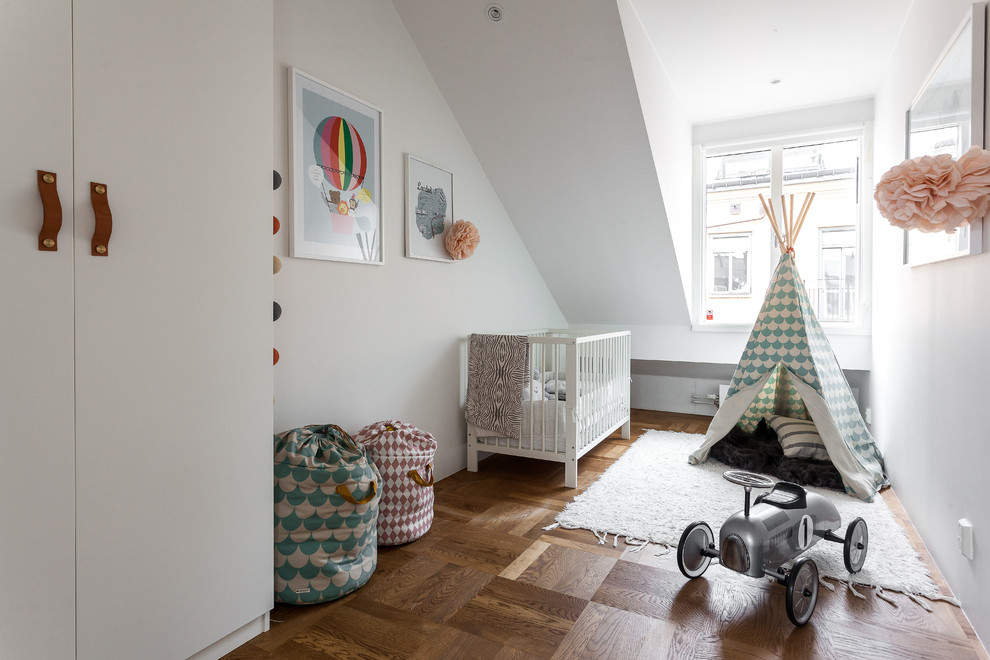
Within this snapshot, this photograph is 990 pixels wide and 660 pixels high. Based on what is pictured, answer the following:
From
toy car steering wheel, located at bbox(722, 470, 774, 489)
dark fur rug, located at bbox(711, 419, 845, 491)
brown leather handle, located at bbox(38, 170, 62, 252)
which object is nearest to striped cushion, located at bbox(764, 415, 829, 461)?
dark fur rug, located at bbox(711, 419, 845, 491)

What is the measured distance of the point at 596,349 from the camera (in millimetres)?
3305

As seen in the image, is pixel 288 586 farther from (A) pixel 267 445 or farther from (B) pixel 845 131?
(B) pixel 845 131

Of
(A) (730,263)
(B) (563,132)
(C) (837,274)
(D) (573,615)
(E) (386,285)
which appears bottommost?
(D) (573,615)

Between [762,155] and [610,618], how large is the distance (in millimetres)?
3761

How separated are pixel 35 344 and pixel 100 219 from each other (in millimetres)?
290

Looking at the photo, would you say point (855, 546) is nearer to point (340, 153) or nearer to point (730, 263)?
point (340, 153)

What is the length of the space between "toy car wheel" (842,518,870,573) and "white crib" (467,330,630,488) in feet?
4.12

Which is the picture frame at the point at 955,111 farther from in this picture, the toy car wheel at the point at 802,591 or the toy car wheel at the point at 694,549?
the toy car wheel at the point at 694,549

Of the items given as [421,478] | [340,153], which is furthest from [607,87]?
[421,478]

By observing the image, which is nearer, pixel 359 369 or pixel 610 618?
pixel 610 618

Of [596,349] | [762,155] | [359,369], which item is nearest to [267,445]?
[359,369]

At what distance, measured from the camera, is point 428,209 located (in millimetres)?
2947

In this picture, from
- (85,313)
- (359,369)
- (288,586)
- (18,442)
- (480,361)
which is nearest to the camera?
(18,442)

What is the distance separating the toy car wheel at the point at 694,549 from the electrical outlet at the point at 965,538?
709 millimetres
